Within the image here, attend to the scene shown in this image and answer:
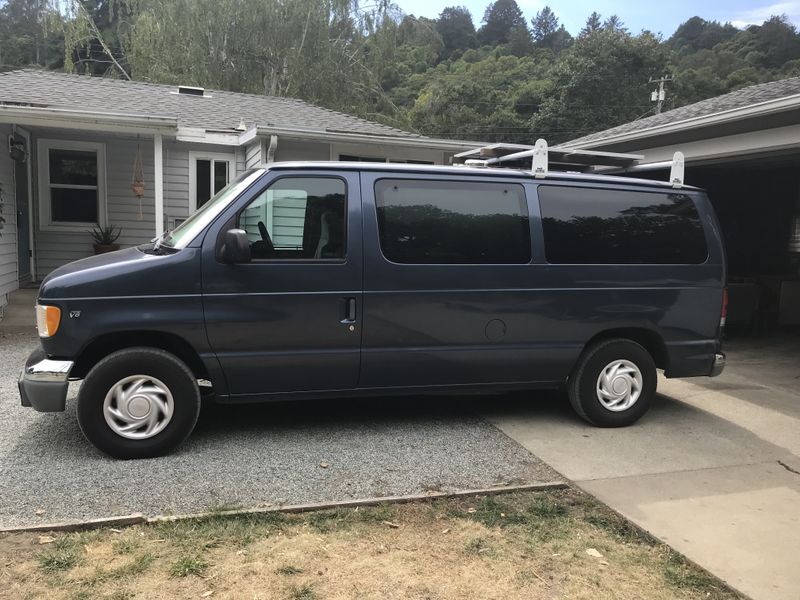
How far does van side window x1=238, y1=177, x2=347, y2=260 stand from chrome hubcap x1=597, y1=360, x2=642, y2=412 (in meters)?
2.38

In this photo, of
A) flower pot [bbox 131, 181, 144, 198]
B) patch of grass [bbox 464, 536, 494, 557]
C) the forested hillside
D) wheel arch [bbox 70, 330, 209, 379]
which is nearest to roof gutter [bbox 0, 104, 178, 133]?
flower pot [bbox 131, 181, 144, 198]

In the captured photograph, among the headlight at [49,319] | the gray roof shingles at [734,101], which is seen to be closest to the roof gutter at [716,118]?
the gray roof shingles at [734,101]

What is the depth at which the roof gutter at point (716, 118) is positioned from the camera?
20.6 feet

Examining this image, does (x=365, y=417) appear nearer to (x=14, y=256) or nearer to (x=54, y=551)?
(x=54, y=551)

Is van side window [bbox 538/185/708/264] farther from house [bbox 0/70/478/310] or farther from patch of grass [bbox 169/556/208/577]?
house [bbox 0/70/478/310]

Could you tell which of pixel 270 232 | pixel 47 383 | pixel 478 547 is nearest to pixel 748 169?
pixel 270 232

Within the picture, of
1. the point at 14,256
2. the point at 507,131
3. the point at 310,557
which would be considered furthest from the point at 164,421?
the point at 507,131

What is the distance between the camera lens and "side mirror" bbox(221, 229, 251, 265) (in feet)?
13.0

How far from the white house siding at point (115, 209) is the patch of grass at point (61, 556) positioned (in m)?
8.78

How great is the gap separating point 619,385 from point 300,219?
9.43ft

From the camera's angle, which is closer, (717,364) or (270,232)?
(270,232)

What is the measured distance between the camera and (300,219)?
14.3 ft

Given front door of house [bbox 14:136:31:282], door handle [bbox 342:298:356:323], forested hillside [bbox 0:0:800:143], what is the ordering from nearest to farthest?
door handle [bbox 342:298:356:323] → front door of house [bbox 14:136:31:282] → forested hillside [bbox 0:0:800:143]

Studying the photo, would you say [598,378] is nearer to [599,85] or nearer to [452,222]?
[452,222]
